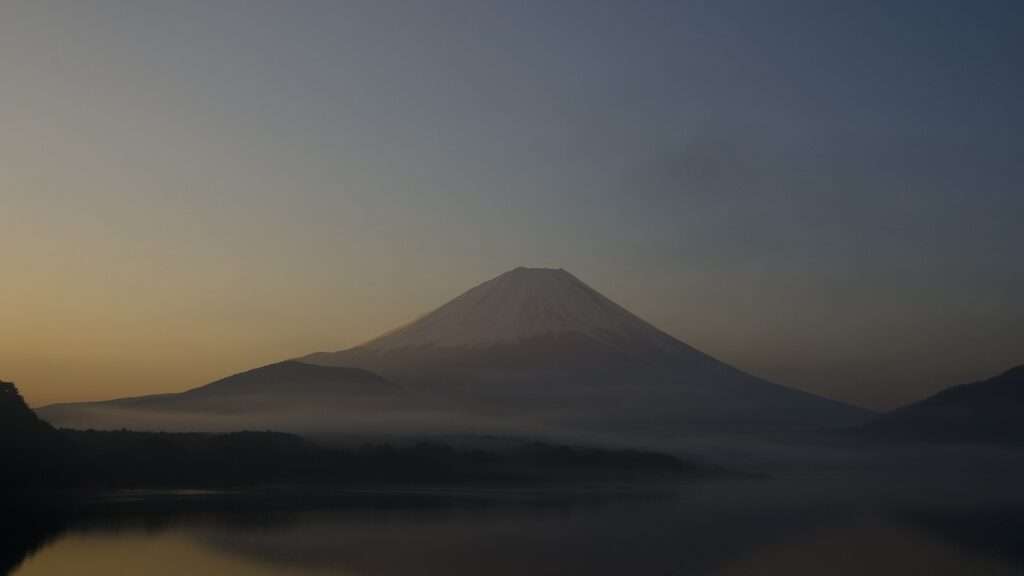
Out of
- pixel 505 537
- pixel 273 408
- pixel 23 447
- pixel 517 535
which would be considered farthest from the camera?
pixel 273 408

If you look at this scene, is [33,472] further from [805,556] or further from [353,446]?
[805,556]

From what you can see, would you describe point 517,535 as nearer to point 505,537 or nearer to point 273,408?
point 505,537

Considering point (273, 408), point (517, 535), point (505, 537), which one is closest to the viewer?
point (505, 537)

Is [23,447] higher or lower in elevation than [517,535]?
higher

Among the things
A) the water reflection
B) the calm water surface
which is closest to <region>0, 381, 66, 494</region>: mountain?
the calm water surface

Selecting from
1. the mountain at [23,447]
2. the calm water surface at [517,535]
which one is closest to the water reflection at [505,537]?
the calm water surface at [517,535]

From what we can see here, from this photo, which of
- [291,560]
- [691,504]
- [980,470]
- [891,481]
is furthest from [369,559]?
[980,470]

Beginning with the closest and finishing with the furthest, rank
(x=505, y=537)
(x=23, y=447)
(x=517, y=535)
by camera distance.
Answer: (x=505, y=537)
(x=517, y=535)
(x=23, y=447)

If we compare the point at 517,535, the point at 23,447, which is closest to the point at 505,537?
the point at 517,535

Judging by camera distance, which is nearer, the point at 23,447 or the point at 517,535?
the point at 517,535

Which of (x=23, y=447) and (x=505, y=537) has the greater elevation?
(x=23, y=447)

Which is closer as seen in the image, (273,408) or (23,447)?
(23,447)

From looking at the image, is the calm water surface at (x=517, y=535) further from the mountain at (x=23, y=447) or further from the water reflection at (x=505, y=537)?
the mountain at (x=23, y=447)
